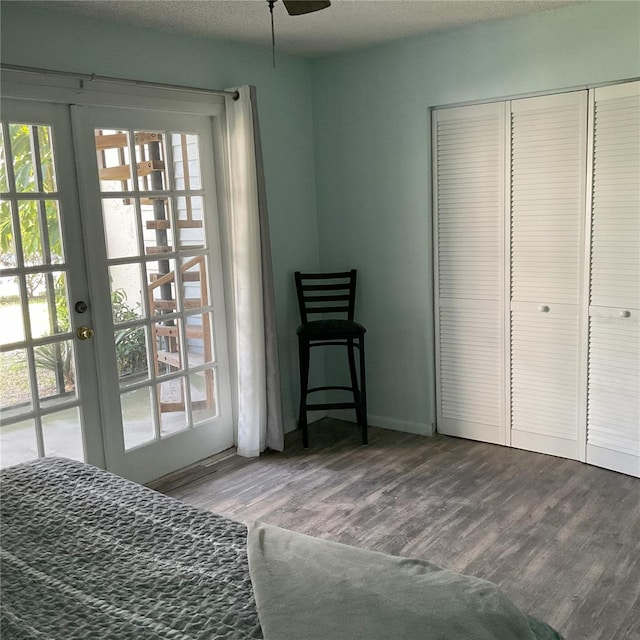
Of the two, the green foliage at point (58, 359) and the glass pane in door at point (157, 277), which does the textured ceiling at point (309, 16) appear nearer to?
the glass pane in door at point (157, 277)

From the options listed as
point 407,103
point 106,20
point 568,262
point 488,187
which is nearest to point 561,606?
point 568,262

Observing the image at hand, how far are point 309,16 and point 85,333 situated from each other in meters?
1.93

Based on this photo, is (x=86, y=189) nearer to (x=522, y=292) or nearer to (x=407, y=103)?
(x=407, y=103)

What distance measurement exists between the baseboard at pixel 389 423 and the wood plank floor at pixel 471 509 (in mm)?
73

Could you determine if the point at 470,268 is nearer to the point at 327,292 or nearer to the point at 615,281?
the point at 615,281

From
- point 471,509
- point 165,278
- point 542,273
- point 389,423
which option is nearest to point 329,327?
point 389,423

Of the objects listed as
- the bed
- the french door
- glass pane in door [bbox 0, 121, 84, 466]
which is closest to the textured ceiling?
the french door

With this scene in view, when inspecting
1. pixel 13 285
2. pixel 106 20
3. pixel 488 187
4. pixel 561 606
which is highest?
pixel 106 20

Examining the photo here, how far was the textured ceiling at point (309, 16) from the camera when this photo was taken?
3189 mm

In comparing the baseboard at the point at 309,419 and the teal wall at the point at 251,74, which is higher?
the teal wall at the point at 251,74

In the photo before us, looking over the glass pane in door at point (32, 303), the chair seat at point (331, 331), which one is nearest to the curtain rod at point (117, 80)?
the glass pane in door at point (32, 303)

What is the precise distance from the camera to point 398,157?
429 centimetres

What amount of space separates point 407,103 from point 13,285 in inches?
97.3

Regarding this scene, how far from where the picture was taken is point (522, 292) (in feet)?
13.1
